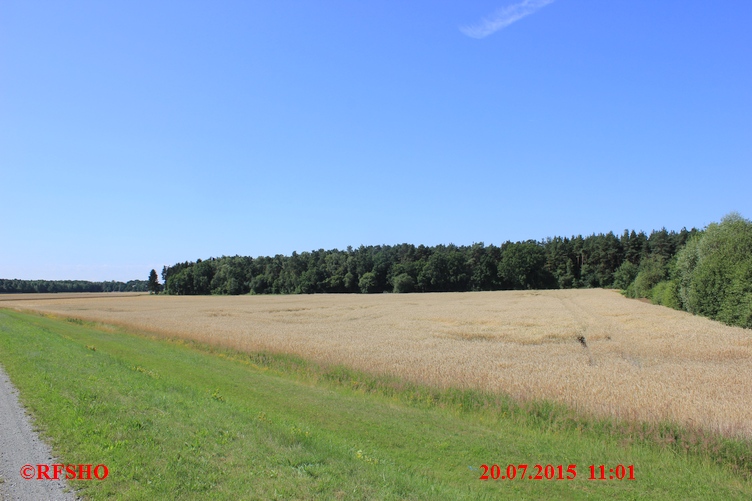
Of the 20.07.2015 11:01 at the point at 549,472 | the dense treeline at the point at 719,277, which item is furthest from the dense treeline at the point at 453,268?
the 20.07.2015 11:01 at the point at 549,472

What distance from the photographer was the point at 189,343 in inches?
1077

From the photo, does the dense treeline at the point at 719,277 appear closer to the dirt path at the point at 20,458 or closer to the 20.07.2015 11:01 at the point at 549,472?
the 20.07.2015 11:01 at the point at 549,472

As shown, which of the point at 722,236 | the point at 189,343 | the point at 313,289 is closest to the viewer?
the point at 189,343

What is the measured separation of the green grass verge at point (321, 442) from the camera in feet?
19.6

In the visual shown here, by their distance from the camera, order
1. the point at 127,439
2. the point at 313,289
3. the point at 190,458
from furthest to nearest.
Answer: the point at 313,289
the point at 127,439
the point at 190,458

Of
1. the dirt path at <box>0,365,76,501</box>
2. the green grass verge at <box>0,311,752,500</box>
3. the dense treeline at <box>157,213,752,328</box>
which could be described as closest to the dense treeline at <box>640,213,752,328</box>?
the green grass verge at <box>0,311,752,500</box>

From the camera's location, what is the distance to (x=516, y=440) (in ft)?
31.5

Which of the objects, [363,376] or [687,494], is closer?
→ [687,494]

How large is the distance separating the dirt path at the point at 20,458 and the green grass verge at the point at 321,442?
225 millimetres

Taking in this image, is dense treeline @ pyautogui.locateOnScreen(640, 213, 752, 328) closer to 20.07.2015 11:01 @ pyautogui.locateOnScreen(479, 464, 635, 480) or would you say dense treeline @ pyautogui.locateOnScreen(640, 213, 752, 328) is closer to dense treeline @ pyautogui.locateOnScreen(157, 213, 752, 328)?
20.07.2015 11:01 @ pyautogui.locateOnScreen(479, 464, 635, 480)

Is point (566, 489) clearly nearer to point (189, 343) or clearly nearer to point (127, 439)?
point (127, 439)

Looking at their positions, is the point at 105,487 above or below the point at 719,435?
above

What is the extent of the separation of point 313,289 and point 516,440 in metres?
124

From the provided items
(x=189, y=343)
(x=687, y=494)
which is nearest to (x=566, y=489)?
(x=687, y=494)
